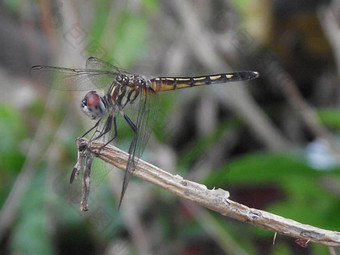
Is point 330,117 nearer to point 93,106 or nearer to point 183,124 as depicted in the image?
point 183,124

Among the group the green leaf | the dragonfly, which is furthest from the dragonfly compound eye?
the green leaf

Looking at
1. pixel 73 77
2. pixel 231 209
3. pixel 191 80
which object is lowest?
pixel 231 209

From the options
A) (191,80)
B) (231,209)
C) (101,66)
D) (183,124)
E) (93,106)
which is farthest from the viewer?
(183,124)

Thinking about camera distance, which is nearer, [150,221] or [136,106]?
[136,106]

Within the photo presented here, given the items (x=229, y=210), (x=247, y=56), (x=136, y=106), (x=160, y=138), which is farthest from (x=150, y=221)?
(x=229, y=210)

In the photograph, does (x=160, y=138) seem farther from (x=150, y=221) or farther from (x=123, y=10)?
(x=123, y=10)

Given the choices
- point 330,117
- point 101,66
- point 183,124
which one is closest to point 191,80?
point 101,66
